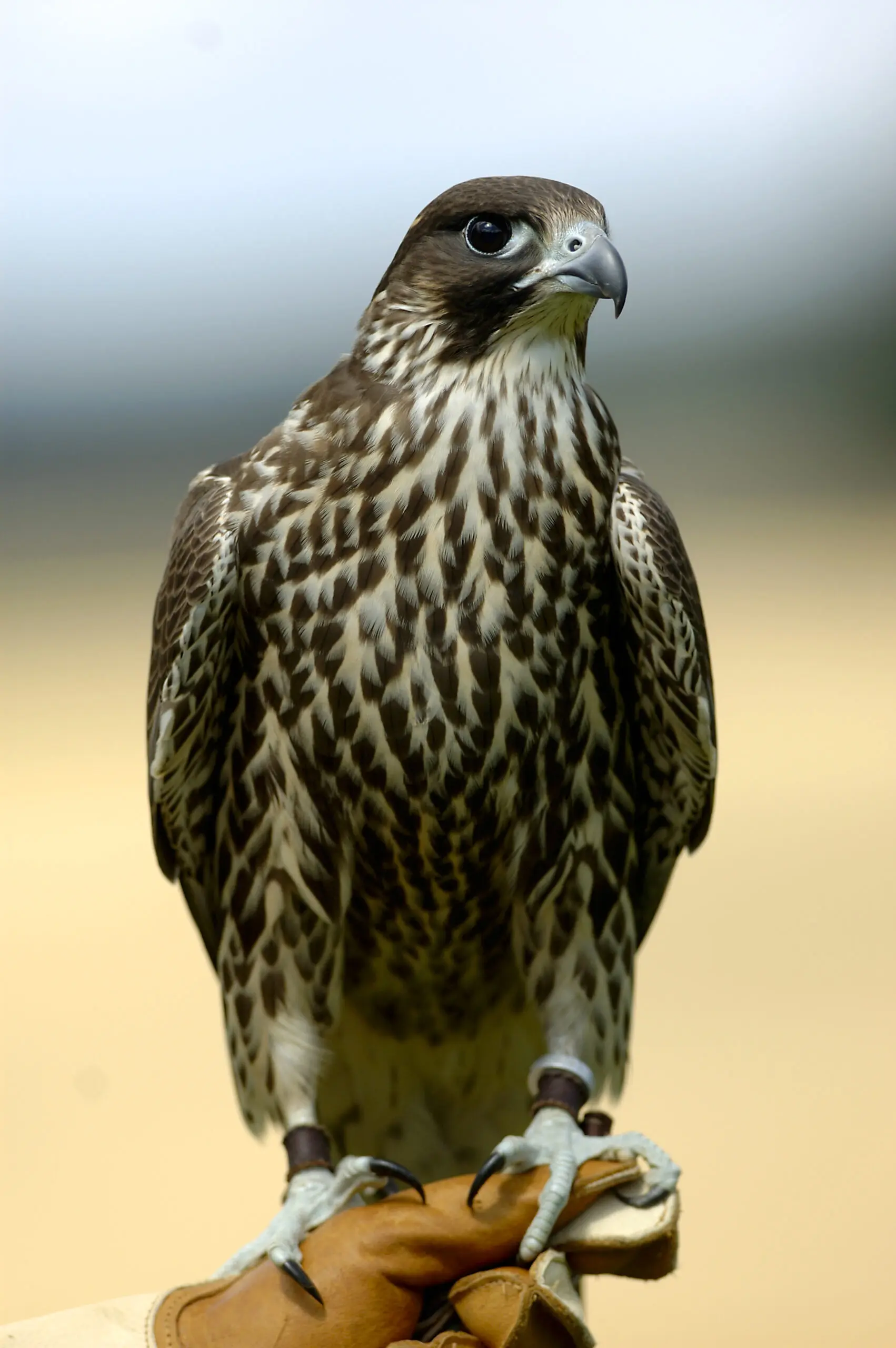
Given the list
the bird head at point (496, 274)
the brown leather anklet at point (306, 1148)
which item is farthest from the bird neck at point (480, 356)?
the brown leather anklet at point (306, 1148)

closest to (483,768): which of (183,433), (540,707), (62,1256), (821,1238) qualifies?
(540,707)

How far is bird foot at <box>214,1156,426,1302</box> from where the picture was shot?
2230 mm

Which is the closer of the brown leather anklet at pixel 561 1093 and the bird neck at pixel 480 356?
the bird neck at pixel 480 356

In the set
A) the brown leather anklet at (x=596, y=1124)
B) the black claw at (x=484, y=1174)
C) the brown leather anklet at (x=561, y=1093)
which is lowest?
the black claw at (x=484, y=1174)

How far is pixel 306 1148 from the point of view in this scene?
98.0 inches

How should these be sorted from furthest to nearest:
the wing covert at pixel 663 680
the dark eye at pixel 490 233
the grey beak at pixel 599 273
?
the wing covert at pixel 663 680 < the dark eye at pixel 490 233 < the grey beak at pixel 599 273

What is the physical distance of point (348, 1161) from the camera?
232 centimetres

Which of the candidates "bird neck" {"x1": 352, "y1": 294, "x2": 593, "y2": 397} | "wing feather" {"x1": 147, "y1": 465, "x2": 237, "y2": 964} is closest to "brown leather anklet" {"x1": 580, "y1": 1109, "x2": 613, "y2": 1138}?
"wing feather" {"x1": 147, "y1": 465, "x2": 237, "y2": 964}

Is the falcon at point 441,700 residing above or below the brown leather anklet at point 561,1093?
above

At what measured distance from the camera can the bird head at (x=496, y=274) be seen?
222cm

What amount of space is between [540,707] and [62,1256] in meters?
3.75

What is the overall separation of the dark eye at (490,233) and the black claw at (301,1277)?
1533mm

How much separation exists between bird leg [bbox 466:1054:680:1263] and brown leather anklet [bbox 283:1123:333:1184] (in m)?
0.33

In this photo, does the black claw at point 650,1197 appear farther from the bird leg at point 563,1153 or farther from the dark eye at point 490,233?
the dark eye at point 490,233
